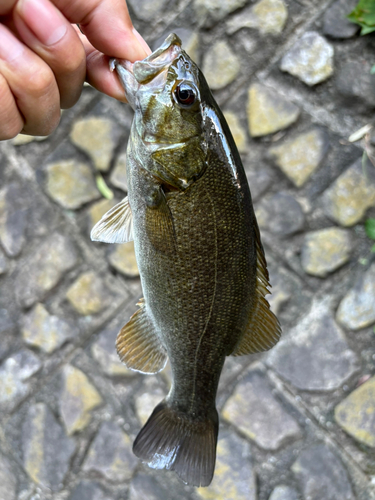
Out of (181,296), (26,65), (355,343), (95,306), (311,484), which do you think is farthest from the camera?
(95,306)

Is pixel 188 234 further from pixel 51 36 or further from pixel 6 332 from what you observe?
pixel 6 332

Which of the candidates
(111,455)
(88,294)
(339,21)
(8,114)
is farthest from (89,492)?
(339,21)

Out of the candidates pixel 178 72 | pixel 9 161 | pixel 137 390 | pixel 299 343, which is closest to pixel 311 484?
pixel 299 343

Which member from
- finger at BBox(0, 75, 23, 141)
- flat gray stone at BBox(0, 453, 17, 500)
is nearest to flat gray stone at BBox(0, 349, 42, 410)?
flat gray stone at BBox(0, 453, 17, 500)

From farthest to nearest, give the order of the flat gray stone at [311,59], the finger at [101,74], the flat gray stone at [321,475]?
the flat gray stone at [311,59] → the flat gray stone at [321,475] → the finger at [101,74]

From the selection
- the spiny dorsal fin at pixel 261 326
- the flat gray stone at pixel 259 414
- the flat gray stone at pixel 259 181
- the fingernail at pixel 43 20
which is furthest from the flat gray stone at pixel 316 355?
the fingernail at pixel 43 20

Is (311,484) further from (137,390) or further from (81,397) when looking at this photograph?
(81,397)

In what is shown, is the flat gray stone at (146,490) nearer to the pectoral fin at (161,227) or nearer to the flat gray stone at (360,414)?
the flat gray stone at (360,414)
